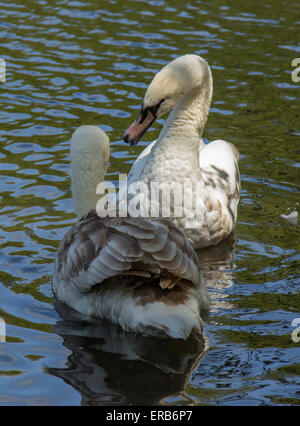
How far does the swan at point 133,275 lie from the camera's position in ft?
19.9

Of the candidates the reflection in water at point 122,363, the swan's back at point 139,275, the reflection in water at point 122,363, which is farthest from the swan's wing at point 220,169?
the reflection in water at point 122,363

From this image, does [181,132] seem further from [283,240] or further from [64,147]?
[64,147]

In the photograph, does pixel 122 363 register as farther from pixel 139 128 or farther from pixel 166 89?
pixel 166 89

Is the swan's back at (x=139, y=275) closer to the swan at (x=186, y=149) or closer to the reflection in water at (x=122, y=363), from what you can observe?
the reflection in water at (x=122, y=363)

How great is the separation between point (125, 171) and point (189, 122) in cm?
173

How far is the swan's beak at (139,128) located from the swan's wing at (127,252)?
1.57 metres

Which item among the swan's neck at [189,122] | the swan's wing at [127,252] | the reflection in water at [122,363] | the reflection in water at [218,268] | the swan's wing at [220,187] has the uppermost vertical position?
the swan's neck at [189,122]

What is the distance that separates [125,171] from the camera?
9945 mm

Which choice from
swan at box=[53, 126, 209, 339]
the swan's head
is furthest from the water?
the swan's head

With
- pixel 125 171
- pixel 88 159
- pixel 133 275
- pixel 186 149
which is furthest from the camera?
pixel 125 171

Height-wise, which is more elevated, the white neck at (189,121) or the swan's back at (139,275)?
the white neck at (189,121)

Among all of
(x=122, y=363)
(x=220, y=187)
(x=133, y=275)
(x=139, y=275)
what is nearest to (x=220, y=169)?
(x=220, y=187)
